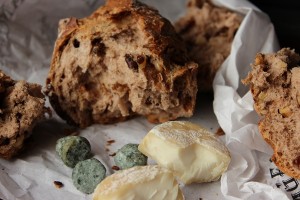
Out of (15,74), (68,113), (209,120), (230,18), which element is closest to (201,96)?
(209,120)

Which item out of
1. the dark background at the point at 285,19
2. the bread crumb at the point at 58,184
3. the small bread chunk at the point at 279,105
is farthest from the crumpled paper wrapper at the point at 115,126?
the dark background at the point at 285,19

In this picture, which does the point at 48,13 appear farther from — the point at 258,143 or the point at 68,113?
the point at 258,143

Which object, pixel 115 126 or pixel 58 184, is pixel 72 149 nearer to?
pixel 58 184

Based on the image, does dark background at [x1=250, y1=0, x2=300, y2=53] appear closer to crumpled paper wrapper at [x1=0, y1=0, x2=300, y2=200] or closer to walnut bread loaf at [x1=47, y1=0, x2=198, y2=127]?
crumpled paper wrapper at [x1=0, y1=0, x2=300, y2=200]

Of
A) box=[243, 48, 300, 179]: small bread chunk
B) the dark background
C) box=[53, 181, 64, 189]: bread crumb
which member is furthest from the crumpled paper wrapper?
the dark background

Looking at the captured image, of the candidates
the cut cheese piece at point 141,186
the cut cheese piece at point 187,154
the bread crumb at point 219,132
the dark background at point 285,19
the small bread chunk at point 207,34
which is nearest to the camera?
the cut cheese piece at point 141,186

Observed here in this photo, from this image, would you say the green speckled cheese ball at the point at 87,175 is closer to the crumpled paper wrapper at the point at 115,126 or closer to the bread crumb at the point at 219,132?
the crumpled paper wrapper at the point at 115,126

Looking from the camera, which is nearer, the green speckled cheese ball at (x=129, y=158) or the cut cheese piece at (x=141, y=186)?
the cut cheese piece at (x=141, y=186)
